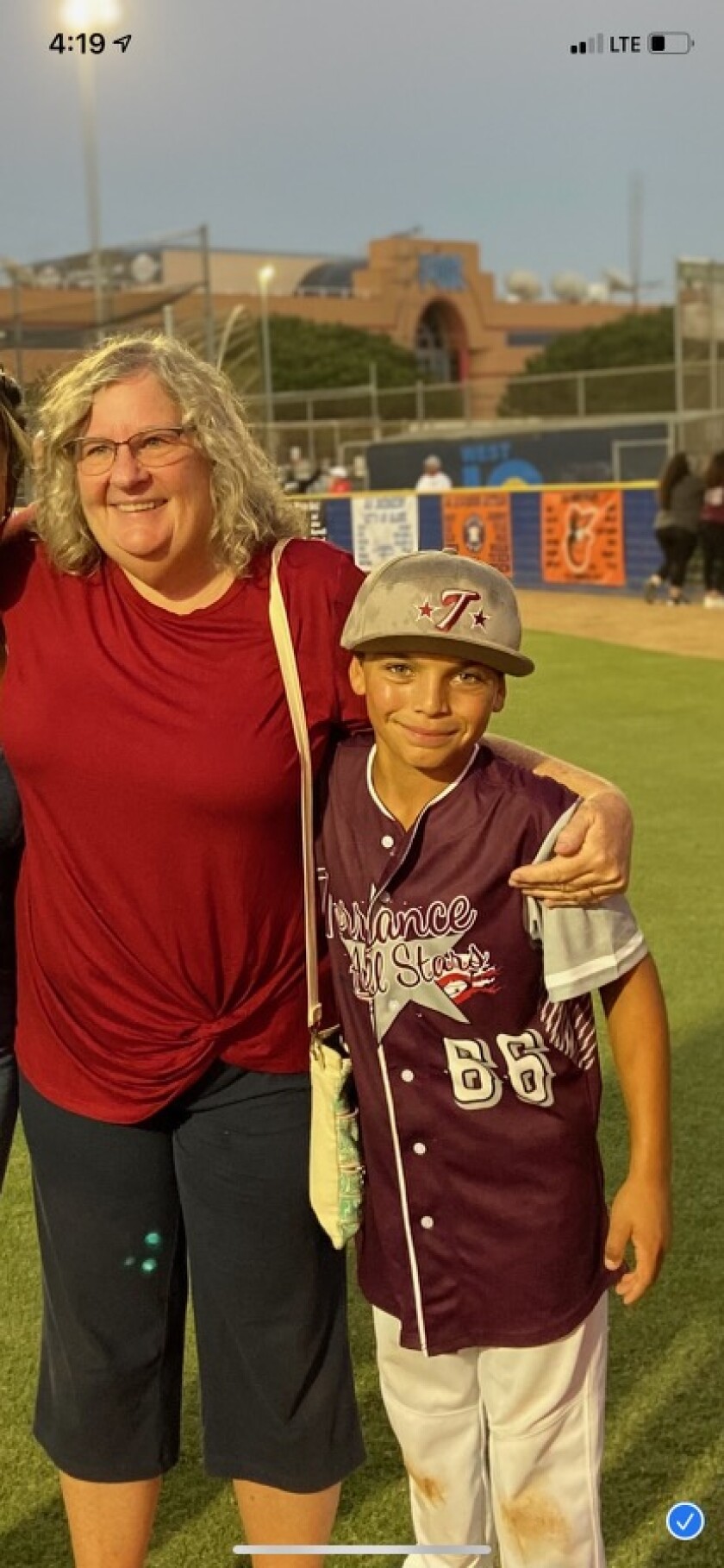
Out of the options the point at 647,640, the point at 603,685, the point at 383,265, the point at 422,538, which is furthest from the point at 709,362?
the point at 383,265

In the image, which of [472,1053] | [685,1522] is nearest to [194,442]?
[472,1053]

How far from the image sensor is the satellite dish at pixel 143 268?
67.3ft

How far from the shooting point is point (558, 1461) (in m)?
2.22

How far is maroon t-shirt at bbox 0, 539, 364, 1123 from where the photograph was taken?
2232mm

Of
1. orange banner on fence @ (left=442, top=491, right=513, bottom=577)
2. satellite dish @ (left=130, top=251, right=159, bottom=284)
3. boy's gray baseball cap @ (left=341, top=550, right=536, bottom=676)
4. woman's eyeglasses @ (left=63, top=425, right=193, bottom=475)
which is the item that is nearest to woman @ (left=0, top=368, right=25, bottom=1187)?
woman's eyeglasses @ (left=63, top=425, right=193, bottom=475)

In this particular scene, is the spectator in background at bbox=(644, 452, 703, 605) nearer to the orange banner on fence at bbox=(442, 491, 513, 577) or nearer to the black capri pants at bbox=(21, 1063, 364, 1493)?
the orange banner on fence at bbox=(442, 491, 513, 577)

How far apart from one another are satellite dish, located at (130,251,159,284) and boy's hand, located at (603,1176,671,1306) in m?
19.1

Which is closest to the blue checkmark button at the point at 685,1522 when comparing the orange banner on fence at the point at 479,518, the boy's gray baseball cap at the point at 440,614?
the boy's gray baseball cap at the point at 440,614

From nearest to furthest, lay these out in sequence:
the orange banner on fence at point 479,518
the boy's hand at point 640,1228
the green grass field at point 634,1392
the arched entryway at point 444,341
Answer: the boy's hand at point 640,1228
the green grass field at point 634,1392
the orange banner on fence at point 479,518
the arched entryway at point 444,341

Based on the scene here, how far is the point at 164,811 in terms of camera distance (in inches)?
87.9

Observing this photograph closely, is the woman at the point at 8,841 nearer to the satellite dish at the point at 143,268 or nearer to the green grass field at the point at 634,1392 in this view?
the green grass field at the point at 634,1392

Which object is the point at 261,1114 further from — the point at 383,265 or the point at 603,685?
the point at 383,265

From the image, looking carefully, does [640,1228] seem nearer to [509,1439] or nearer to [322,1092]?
[509,1439]

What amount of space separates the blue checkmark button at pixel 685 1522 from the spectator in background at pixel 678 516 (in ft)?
54.2
